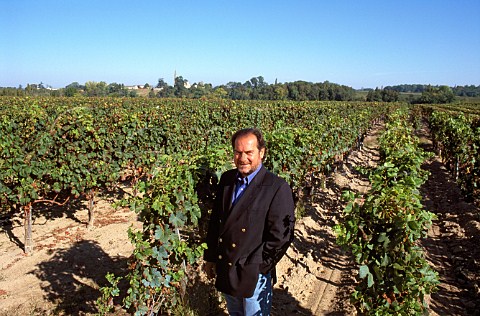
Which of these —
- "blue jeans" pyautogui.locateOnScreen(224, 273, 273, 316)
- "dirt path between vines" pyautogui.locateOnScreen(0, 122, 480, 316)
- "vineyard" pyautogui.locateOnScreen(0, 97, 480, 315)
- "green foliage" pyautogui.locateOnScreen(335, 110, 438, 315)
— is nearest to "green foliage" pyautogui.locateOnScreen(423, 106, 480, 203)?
"vineyard" pyautogui.locateOnScreen(0, 97, 480, 315)

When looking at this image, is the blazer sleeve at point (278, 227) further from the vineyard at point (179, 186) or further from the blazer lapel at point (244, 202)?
the vineyard at point (179, 186)

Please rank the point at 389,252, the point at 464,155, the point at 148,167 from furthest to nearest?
the point at 464,155, the point at 148,167, the point at 389,252

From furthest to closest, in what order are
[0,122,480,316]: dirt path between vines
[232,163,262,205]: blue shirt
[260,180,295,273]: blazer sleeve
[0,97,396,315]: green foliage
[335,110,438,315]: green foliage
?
1. [0,122,480,316]: dirt path between vines
2. [0,97,396,315]: green foliage
3. [335,110,438,315]: green foliage
4. [232,163,262,205]: blue shirt
5. [260,180,295,273]: blazer sleeve

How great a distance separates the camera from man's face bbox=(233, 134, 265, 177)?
2.63m

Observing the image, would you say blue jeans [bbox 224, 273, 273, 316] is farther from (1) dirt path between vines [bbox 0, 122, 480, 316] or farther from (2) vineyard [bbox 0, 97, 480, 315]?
(1) dirt path between vines [bbox 0, 122, 480, 316]

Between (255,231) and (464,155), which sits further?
(464,155)

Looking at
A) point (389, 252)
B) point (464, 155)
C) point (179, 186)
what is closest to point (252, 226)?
point (179, 186)

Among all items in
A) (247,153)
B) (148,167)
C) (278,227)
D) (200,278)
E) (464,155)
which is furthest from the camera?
(464,155)

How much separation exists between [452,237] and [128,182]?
821 cm

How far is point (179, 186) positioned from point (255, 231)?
1056mm

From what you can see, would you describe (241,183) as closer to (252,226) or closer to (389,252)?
(252,226)

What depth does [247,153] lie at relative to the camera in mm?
2641

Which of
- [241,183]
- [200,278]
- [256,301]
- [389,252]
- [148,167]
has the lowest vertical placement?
[200,278]

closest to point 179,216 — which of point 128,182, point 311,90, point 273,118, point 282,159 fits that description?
point 282,159
